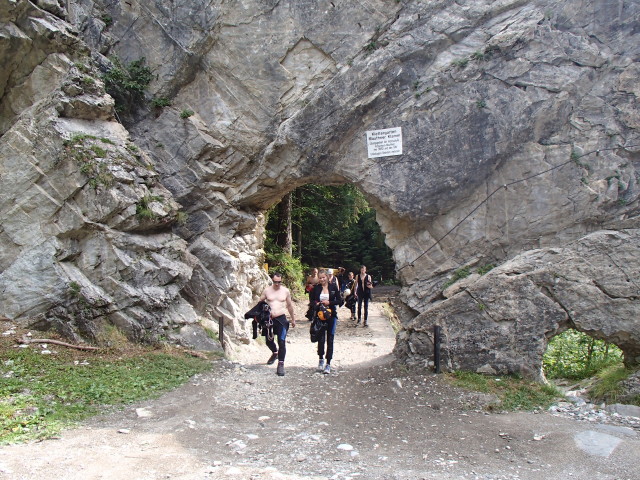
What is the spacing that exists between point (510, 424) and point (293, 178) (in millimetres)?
6292

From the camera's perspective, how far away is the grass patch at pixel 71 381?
5.33m

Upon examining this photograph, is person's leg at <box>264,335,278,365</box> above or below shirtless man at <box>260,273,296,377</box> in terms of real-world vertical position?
below

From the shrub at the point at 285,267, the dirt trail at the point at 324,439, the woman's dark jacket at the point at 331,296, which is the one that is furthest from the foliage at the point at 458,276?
the shrub at the point at 285,267

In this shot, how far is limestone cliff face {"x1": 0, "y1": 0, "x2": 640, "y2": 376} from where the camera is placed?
310 inches

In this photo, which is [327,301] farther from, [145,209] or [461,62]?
[461,62]

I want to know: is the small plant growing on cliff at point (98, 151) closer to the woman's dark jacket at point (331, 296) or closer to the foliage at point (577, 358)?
the woman's dark jacket at point (331, 296)

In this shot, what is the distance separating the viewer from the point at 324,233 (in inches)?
902

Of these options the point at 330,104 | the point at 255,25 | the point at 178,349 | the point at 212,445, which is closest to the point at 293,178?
the point at 330,104

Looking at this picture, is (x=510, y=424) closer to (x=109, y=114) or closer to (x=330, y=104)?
(x=330, y=104)

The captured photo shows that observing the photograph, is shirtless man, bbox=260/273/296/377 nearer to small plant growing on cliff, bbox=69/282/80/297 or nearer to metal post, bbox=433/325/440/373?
metal post, bbox=433/325/440/373

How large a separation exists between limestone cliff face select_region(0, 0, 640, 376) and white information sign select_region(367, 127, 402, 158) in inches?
8.2

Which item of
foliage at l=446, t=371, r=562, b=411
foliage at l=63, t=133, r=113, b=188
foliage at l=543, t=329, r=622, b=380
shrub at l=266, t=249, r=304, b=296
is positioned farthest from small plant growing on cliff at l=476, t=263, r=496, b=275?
shrub at l=266, t=249, r=304, b=296

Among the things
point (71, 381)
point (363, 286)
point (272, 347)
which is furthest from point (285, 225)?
point (71, 381)

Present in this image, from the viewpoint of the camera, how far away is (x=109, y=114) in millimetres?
9641
